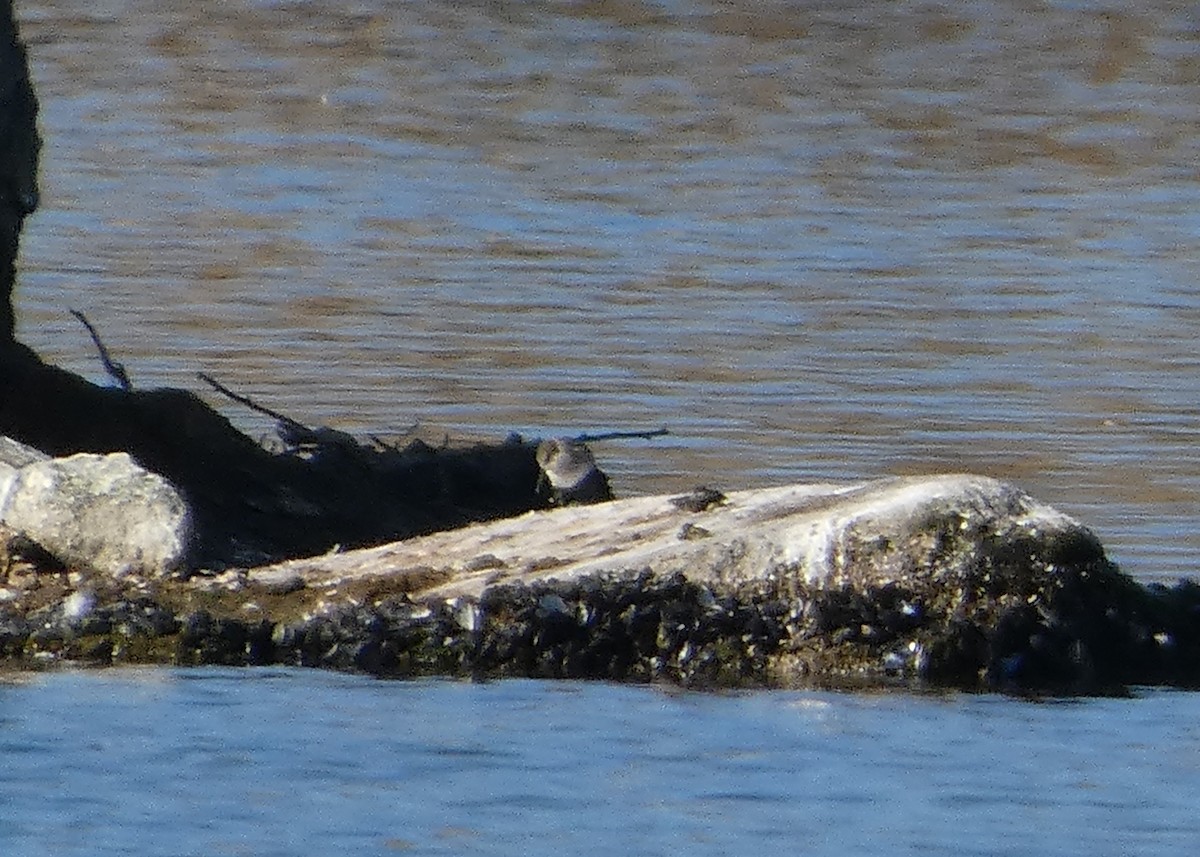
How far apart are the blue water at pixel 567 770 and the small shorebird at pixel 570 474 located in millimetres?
2613

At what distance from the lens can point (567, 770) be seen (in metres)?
8.86

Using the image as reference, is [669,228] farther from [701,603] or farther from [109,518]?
[701,603]

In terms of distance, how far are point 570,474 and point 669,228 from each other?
12.7 metres

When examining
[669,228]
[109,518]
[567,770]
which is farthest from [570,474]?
[669,228]

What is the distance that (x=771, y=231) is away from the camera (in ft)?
82.2

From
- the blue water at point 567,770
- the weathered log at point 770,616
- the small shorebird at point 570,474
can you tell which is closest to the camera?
the blue water at point 567,770

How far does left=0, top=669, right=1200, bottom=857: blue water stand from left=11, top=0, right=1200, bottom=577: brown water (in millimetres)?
3841

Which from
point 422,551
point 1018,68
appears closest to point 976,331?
point 422,551

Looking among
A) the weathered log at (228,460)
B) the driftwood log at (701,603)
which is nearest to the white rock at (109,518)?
the driftwood log at (701,603)

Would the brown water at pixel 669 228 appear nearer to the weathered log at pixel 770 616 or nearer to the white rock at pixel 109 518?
the weathered log at pixel 770 616

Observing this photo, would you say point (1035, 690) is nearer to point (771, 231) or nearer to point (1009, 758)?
point (1009, 758)

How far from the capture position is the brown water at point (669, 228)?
17.1m

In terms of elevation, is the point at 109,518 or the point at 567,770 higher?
the point at 109,518

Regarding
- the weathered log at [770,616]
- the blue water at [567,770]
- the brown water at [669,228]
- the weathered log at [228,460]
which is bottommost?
the blue water at [567,770]
